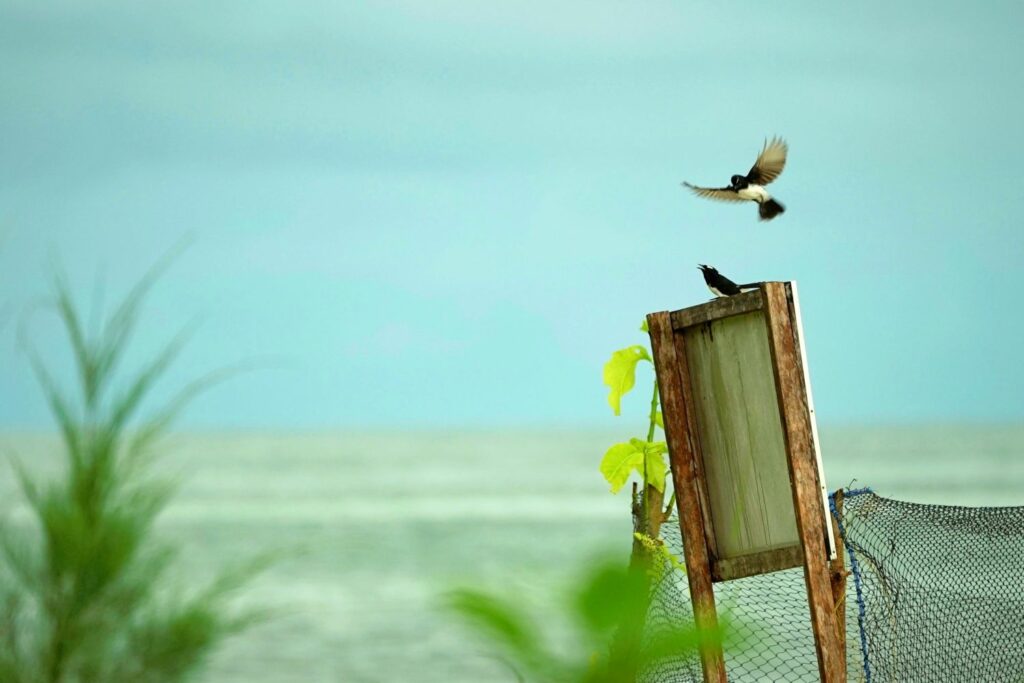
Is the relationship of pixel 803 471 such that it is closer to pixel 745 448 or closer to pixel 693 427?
pixel 745 448

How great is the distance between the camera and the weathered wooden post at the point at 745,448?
3740 mm

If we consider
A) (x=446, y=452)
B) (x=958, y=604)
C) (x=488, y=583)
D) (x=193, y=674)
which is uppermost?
(x=488, y=583)

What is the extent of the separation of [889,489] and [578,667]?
165 ft

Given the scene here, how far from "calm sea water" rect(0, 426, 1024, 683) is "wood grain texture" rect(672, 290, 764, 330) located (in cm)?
73

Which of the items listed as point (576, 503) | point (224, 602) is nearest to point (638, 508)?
point (224, 602)

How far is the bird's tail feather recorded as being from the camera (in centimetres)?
540

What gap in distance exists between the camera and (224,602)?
1.70 metres

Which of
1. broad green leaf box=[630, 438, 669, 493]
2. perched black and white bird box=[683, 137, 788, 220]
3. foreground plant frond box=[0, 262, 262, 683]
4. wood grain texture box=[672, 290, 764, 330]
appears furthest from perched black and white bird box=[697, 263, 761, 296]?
foreground plant frond box=[0, 262, 262, 683]

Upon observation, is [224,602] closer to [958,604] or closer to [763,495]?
[763,495]

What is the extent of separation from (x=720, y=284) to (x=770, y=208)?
4.58 feet

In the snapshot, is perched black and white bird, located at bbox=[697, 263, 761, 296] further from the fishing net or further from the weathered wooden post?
the fishing net

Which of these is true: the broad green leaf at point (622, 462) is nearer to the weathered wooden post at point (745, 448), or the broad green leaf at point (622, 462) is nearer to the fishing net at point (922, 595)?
the fishing net at point (922, 595)

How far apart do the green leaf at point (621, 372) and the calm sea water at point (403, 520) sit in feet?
3.47

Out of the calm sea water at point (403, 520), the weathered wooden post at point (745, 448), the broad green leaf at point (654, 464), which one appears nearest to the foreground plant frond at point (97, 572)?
the calm sea water at point (403, 520)
